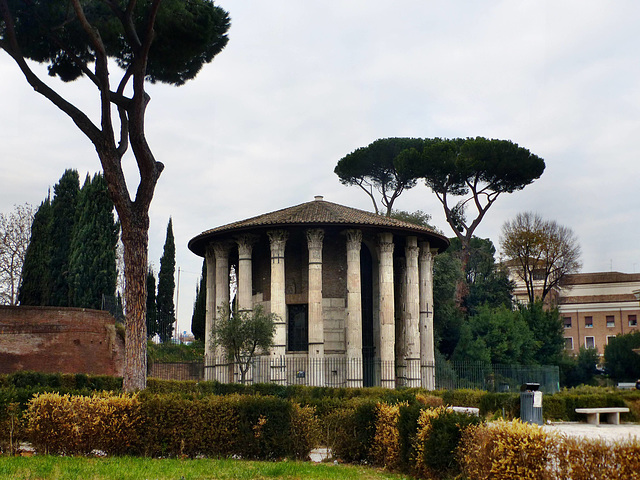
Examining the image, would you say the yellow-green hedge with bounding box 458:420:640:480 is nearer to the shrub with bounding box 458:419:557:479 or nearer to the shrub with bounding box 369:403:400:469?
the shrub with bounding box 458:419:557:479

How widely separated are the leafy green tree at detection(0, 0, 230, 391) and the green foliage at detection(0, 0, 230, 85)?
23mm

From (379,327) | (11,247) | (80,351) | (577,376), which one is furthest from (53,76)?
(577,376)

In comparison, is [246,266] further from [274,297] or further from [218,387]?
[218,387]

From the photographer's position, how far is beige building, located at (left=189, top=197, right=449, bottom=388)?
2352 cm

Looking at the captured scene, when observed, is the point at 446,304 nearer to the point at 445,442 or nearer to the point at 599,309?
the point at 445,442

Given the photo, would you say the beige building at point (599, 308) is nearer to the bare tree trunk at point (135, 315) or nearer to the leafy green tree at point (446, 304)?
the leafy green tree at point (446, 304)

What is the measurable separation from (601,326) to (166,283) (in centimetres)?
3994

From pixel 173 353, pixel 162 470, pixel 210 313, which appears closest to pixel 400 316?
pixel 210 313

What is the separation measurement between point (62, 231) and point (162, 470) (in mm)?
27287

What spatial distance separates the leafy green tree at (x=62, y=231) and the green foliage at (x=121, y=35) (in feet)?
52.2

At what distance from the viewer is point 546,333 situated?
3859cm

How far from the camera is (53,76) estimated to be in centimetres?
1766

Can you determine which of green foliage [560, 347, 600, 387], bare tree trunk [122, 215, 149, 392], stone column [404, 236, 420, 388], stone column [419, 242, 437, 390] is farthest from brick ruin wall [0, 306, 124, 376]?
green foliage [560, 347, 600, 387]

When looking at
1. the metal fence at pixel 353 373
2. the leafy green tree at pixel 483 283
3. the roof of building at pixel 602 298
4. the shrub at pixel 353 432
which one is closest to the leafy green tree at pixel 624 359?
the leafy green tree at pixel 483 283
